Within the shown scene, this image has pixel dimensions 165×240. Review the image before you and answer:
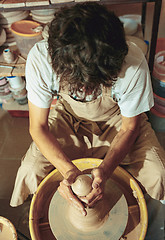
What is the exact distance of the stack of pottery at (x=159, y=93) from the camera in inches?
83.7

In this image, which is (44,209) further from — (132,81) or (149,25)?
(149,25)

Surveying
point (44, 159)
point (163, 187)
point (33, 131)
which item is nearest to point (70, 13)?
point (33, 131)

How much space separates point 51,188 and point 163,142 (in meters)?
1.18

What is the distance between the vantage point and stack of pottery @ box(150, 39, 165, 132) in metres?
2.13

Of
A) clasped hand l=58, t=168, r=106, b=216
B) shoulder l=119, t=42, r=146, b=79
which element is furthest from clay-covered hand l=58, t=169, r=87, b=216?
shoulder l=119, t=42, r=146, b=79

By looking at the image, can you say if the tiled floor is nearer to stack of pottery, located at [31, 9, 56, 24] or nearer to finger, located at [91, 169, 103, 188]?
finger, located at [91, 169, 103, 188]

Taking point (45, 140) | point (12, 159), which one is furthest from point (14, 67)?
point (45, 140)

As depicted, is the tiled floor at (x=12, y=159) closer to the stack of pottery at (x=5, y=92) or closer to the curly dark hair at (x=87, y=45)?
the stack of pottery at (x=5, y=92)

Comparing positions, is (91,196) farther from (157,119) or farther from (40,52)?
(157,119)

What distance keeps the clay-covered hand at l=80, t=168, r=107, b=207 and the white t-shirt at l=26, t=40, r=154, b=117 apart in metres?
0.39

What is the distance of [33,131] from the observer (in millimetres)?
1497

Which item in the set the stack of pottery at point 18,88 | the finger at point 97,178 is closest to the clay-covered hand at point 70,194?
the finger at point 97,178

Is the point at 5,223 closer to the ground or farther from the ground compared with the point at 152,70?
closer to the ground

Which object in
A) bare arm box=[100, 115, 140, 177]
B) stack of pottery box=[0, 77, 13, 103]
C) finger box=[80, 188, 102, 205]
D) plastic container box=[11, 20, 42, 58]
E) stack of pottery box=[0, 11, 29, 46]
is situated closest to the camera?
finger box=[80, 188, 102, 205]
